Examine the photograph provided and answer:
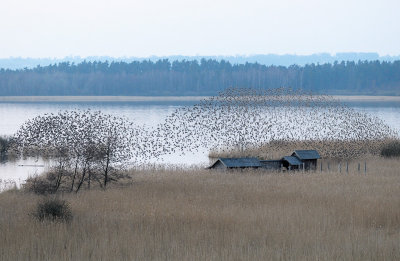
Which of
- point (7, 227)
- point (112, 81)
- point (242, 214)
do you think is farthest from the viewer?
point (112, 81)

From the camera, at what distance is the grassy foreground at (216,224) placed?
11.3m

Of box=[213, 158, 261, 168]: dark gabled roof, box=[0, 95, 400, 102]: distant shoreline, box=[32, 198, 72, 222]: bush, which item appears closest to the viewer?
box=[32, 198, 72, 222]: bush

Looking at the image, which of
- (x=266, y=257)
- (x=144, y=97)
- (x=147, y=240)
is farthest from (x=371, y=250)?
(x=144, y=97)

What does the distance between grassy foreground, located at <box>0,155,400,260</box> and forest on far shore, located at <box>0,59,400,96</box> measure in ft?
429

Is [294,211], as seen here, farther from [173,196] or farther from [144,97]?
[144,97]

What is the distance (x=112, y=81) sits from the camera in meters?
165

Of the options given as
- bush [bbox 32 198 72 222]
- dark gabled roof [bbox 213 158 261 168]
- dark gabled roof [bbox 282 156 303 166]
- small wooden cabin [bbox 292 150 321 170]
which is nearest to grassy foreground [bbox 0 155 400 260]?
bush [bbox 32 198 72 222]

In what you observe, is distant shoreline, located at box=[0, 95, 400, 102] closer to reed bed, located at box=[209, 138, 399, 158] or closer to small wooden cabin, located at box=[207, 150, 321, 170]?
reed bed, located at box=[209, 138, 399, 158]

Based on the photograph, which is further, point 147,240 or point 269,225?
point 269,225

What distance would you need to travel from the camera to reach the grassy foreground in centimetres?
1132

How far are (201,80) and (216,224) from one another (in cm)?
14422

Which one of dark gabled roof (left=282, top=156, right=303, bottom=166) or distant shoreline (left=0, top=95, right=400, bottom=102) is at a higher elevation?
dark gabled roof (left=282, top=156, right=303, bottom=166)

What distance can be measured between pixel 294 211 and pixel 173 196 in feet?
14.2

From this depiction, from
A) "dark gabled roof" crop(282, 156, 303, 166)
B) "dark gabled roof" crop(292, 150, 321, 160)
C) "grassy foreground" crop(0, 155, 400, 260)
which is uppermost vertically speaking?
"grassy foreground" crop(0, 155, 400, 260)
